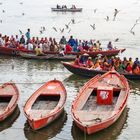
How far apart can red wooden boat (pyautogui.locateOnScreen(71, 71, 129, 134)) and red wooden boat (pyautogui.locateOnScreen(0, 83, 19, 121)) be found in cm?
295

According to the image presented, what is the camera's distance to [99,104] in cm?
1928

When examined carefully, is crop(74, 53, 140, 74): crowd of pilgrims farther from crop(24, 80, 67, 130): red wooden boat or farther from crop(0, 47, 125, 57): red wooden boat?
crop(24, 80, 67, 130): red wooden boat

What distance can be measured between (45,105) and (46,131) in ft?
6.07

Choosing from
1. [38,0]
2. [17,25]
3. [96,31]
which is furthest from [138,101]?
[38,0]

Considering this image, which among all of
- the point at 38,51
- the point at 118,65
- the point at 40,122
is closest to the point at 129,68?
the point at 118,65

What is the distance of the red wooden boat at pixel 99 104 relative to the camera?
1689cm

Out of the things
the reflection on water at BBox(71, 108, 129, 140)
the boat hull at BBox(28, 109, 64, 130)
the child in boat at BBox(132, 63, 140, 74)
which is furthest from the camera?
the child in boat at BBox(132, 63, 140, 74)

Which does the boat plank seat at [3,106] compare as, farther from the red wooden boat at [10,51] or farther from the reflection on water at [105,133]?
the red wooden boat at [10,51]

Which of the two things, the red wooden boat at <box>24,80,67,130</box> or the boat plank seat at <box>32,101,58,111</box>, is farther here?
the boat plank seat at <box>32,101,58,111</box>

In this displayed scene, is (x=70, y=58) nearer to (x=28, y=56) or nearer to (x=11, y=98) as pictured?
(x=28, y=56)

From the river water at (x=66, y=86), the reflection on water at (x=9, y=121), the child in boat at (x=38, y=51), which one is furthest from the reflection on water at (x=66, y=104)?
the child in boat at (x=38, y=51)

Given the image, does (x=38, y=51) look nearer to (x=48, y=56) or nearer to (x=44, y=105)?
(x=48, y=56)

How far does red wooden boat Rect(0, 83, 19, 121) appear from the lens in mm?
18328

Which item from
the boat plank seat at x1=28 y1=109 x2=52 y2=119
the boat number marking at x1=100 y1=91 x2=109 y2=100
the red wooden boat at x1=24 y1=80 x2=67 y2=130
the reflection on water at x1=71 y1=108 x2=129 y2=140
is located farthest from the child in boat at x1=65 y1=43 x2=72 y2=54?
the boat plank seat at x1=28 y1=109 x2=52 y2=119
